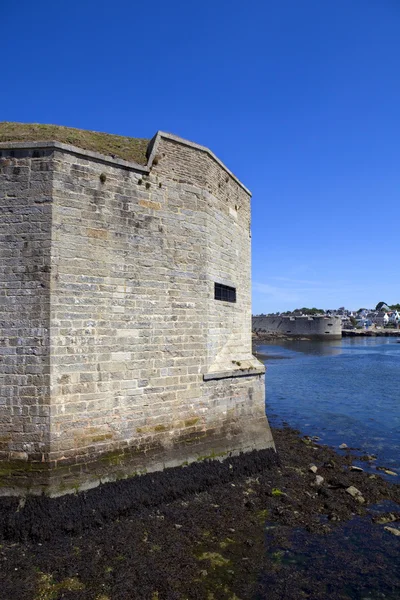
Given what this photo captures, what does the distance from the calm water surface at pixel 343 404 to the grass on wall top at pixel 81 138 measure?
Result: 10.6 meters

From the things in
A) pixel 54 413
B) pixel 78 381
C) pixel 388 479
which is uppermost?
pixel 78 381

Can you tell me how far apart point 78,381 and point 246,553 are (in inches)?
159

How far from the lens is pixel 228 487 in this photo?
957cm

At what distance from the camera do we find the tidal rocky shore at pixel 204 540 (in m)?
6.24

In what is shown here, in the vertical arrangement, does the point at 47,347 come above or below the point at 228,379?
above

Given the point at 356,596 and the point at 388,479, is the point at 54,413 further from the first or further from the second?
the point at 388,479

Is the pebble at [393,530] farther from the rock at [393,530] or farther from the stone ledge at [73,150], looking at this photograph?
the stone ledge at [73,150]

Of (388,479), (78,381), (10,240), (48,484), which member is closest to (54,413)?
(78,381)

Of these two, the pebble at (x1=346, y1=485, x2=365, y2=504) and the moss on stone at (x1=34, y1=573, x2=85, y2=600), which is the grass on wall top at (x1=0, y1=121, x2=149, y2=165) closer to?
the moss on stone at (x1=34, y1=573, x2=85, y2=600)

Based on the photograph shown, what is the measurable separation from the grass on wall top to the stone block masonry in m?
0.51

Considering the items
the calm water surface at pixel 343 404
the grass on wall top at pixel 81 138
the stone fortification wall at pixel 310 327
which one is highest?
the grass on wall top at pixel 81 138

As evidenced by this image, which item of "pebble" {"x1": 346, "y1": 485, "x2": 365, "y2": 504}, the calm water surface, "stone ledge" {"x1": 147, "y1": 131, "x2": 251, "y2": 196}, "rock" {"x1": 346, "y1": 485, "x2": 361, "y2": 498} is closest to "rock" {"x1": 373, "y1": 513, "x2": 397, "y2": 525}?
"pebble" {"x1": 346, "y1": 485, "x2": 365, "y2": 504}

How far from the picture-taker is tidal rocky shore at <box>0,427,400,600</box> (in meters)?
6.24

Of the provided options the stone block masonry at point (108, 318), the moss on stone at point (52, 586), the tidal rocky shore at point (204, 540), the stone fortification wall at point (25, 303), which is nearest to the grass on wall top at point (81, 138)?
the stone block masonry at point (108, 318)
